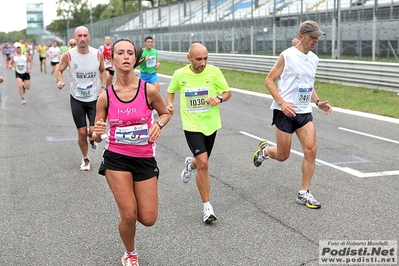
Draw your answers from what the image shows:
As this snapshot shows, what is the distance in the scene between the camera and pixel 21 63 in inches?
687

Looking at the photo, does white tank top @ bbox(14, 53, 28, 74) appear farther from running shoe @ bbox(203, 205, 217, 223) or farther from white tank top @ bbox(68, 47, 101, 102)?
running shoe @ bbox(203, 205, 217, 223)

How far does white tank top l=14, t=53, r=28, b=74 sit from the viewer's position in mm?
17391

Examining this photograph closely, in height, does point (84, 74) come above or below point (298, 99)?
above

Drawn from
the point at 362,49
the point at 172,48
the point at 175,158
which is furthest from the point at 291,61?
the point at 172,48

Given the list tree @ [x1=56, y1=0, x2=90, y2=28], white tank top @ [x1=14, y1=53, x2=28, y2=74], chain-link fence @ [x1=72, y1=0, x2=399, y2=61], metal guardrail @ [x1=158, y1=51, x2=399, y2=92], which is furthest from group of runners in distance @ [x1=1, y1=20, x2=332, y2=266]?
tree @ [x1=56, y1=0, x2=90, y2=28]

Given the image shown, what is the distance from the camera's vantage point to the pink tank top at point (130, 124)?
14.1 ft

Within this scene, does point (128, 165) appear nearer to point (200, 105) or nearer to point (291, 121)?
point (200, 105)

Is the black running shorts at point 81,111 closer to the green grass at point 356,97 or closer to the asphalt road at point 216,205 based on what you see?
the asphalt road at point 216,205

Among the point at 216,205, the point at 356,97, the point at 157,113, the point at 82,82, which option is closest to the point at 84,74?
the point at 82,82

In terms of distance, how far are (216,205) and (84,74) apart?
10.5ft

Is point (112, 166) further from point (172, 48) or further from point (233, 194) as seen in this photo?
point (172, 48)

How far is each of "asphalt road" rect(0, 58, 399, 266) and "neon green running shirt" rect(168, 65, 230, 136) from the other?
3.19 feet

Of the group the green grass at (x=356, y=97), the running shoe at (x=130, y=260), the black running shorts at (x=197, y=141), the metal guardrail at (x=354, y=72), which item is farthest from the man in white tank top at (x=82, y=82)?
the metal guardrail at (x=354, y=72)

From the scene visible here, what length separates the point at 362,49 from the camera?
71.1ft
